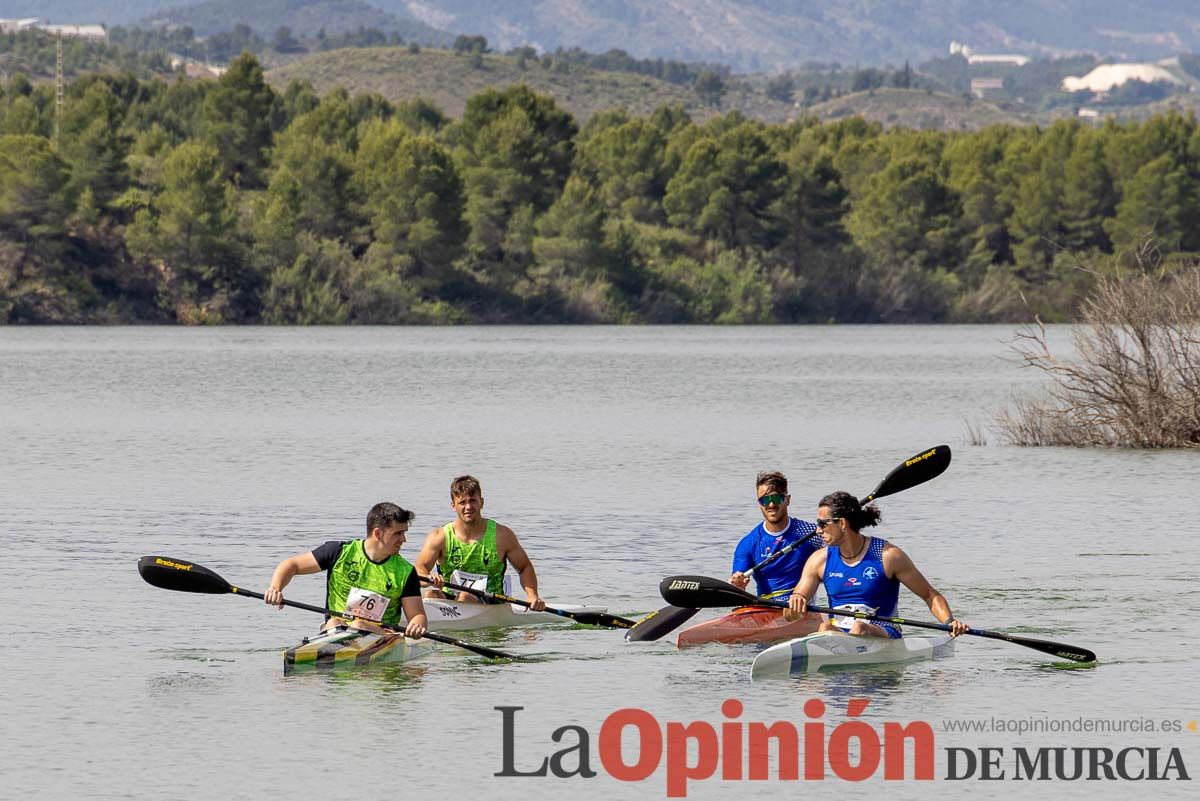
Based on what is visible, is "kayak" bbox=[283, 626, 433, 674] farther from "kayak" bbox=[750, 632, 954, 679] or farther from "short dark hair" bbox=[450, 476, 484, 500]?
"kayak" bbox=[750, 632, 954, 679]

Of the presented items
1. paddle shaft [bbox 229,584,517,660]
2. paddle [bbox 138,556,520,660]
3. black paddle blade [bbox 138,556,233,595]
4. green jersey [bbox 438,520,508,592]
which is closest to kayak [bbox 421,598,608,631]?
green jersey [bbox 438,520,508,592]

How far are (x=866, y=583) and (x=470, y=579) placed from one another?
11.8 ft

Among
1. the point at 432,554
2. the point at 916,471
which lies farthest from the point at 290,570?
the point at 916,471

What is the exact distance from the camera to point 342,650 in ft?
54.6

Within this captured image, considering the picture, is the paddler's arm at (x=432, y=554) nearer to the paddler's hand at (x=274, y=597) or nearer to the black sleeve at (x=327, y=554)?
the black sleeve at (x=327, y=554)

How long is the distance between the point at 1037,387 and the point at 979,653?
144 feet

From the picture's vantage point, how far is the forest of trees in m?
95.9

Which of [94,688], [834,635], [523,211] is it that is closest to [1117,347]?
[834,635]

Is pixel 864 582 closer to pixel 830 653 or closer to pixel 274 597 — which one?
pixel 830 653

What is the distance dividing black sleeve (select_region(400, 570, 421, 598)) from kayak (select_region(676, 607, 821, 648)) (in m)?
2.55

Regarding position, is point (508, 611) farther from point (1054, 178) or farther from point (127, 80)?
point (127, 80)

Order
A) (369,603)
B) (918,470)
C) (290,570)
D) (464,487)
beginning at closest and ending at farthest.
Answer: (290,570), (369,603), (464,487), (918,470)

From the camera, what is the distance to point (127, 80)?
12838cm

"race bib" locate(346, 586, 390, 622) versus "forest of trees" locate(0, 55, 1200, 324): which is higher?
"forest of trees" locate(0, 55, 1200, 324)
